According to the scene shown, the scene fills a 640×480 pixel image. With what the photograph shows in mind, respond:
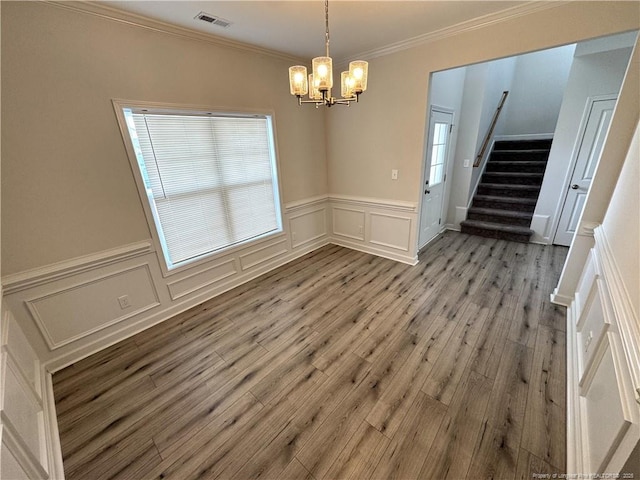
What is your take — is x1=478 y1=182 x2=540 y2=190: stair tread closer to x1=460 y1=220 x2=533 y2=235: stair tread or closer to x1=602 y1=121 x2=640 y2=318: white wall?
x1=460 y1=220 x2=533 y2=235: stair tread

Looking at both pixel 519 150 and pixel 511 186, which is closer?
pixel 511 186

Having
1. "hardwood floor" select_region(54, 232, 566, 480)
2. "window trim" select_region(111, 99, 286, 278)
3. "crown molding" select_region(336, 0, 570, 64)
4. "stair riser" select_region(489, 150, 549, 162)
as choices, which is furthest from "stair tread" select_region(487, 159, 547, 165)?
"window trim" select_region(111, 99, 286, 278)

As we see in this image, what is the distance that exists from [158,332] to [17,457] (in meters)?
1.40

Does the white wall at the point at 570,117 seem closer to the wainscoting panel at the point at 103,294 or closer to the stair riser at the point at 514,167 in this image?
the stair riser at the point at 514,167

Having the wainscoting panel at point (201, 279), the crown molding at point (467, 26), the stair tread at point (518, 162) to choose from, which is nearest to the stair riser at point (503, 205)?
the stair tread at point (518, 162)

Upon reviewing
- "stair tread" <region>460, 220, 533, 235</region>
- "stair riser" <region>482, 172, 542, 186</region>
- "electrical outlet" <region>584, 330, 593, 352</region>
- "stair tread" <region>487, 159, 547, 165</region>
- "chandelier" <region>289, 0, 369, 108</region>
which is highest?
"chandelier" <region>289, 0, 369, 108</region>

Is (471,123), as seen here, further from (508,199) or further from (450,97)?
(508,199)

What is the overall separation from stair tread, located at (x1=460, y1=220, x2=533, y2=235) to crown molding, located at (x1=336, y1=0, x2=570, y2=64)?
295 centimetres

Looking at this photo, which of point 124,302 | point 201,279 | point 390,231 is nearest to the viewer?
point 124,302

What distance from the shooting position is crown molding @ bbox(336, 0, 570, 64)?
78.7 inches

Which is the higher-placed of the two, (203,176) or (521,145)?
(521,145)

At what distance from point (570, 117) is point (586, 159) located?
614mm

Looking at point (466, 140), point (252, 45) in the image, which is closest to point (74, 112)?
point (252, 45)

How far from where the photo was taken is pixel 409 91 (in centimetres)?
288
